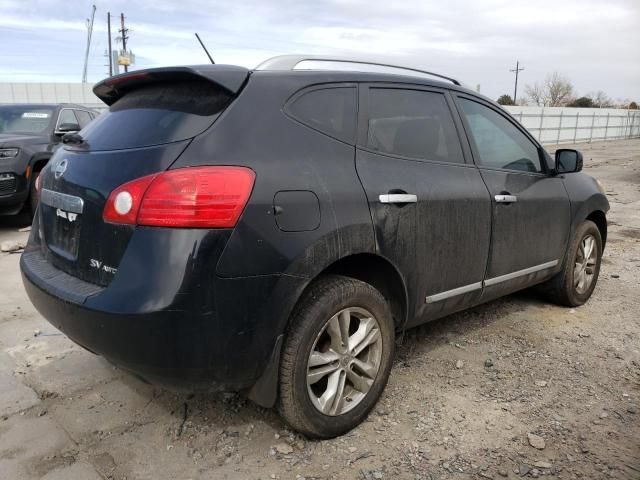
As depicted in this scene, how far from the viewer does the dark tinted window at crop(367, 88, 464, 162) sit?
2.97 metres

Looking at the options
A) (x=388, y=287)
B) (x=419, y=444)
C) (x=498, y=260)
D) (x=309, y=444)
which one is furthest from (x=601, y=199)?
(x=309, y=444)

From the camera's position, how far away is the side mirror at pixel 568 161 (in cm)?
420

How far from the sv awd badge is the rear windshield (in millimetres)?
525

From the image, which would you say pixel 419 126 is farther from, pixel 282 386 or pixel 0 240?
pixel 0 240

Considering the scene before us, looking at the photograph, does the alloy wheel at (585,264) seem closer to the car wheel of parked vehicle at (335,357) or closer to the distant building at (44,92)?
the car wheel of parked vehicle at (335,357)

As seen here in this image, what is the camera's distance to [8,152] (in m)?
7.68

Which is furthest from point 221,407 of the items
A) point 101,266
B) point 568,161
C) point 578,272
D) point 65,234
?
point 578,272

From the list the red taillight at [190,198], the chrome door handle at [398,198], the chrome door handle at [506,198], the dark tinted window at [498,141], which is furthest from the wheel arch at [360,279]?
the dark tinted window at [498,141]

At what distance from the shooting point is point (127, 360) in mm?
2277

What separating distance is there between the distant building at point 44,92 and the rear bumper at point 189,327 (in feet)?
109

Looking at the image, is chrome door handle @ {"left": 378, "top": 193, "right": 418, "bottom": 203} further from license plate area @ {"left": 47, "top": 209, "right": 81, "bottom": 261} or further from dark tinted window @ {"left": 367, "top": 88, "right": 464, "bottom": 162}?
license plate area @ {"left": 47, "top": 209, "right": 81, "bottom": 261}

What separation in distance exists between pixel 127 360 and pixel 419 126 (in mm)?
2038

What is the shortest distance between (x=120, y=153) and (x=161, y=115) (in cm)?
25

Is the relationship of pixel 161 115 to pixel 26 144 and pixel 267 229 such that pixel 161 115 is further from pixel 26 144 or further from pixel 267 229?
pixel 26 144
